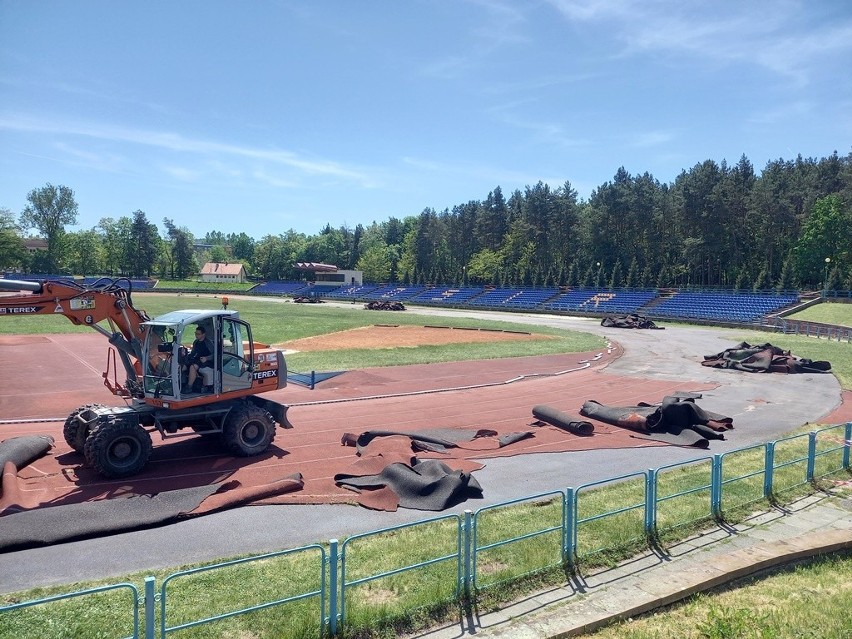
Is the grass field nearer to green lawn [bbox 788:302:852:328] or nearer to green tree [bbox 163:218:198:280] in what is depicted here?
green lawn [bbox 788:302:852:328]

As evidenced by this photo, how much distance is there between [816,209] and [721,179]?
13790 millimetres

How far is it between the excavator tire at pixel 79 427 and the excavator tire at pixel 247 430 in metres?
2.79

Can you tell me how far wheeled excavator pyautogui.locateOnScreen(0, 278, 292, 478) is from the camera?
503 inches

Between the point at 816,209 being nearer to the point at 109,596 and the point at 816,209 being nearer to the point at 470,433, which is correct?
the point at 470,433

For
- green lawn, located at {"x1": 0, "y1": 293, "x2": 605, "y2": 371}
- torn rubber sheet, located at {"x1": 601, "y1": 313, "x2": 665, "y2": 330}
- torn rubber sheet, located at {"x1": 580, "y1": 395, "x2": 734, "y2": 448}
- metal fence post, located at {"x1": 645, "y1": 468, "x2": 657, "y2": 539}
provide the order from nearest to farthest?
metal fence post, located at {"x1": 645, "y1": 468, "x2": 657, "y2": 539}, torn rubber sheet, located at {"x1": 580, "y1": 395, "x2": 734, "y2": 448}, green lawn, located at {"x1": 0, "y1": 293, "x2": 605, "y2": 371}, torn rubber sheet, located at {"x1": 601, "y1": 313, "x2": 665, "y2": 330}

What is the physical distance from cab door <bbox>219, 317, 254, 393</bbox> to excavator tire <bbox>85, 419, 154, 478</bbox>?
7.09ft

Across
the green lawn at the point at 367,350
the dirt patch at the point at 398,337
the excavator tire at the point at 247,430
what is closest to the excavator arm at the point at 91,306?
the excavator tire at the point at 247,430

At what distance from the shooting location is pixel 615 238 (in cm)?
10081

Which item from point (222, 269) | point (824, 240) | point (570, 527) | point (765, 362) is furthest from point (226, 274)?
point (570, 527)

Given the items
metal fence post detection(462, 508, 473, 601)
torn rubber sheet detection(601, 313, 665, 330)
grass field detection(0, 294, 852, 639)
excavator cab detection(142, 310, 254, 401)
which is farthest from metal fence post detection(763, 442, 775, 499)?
torn rubber sheet detection(601, 313, 665, 330)

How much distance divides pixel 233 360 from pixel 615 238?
93.9m

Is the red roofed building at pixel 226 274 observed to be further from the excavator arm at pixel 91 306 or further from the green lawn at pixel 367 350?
the excavator arm at pixel 91 306

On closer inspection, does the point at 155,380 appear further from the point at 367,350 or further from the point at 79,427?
the point at 367,350

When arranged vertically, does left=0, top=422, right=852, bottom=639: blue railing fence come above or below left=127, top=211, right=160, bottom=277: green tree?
below
